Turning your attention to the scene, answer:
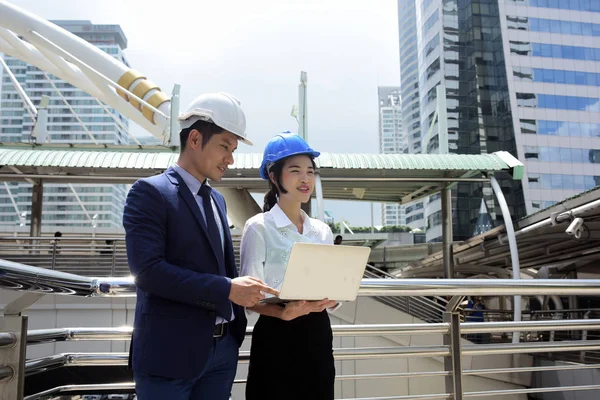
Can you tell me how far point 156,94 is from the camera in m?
18.1

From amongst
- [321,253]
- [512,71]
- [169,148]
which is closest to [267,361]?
[321,253]

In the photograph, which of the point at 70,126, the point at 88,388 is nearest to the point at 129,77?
the point at 88,388

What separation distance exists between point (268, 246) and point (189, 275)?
0.41 metres

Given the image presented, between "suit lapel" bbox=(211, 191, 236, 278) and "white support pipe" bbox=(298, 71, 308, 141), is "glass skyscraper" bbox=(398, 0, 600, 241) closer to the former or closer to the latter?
"white support pipe" bbox=(298, 71, 308, 141)

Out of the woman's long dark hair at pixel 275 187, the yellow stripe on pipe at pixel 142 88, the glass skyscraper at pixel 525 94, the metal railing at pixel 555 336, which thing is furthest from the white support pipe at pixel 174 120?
the glass skyscraper at pixel 525 94

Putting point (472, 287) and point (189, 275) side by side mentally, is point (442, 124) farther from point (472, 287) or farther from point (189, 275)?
point (189, 275)

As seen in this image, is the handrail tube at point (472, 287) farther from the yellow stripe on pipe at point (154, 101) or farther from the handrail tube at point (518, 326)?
the yellow stripe on pipe at point (154, 101)

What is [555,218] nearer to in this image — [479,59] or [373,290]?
[373,290]

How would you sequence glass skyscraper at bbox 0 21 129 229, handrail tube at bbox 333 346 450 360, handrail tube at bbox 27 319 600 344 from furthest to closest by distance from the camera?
glass skyscraper at bbox 0 21 129 229, handrail tube at bbox 333 346 450 360, handrail tube at bbox 27 319 600 344

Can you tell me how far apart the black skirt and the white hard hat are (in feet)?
2.23

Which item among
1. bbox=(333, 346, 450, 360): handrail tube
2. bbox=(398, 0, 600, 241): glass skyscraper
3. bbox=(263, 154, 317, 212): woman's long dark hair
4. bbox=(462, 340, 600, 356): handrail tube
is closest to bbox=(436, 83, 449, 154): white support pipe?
bbox=(462, 340, 600, 356): handrail tube

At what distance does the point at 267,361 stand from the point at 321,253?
21.6 inches

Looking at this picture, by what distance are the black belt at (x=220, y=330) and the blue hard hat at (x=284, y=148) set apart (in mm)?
664

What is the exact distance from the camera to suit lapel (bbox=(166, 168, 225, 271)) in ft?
6.02
